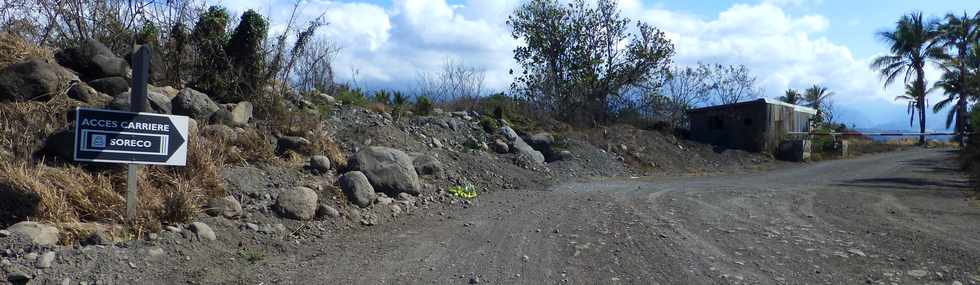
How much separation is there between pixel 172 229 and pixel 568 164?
39.6 ft

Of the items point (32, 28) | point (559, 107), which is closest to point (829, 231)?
point (32, 28)

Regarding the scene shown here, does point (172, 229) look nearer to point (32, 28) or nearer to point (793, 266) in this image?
point (793, 266)

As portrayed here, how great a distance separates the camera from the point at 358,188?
356 inches

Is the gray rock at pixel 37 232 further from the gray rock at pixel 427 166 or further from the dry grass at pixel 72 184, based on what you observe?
the gray rock at pixel 427 166

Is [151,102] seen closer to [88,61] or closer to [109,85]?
[109,85]

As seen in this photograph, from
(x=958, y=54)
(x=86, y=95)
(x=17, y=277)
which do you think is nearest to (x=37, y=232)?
(x=17, y=277)

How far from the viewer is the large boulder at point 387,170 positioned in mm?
9866

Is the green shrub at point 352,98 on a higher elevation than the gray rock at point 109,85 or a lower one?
higher

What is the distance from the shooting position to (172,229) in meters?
6.34

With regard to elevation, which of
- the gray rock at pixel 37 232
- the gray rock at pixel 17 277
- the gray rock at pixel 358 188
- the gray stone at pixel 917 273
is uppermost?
the gray rock at pixel 358 188

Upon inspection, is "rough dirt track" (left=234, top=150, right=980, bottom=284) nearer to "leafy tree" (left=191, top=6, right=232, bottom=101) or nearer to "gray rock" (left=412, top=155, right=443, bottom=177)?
"gray rock" (left=412, top=155, right=443, bottom=177)

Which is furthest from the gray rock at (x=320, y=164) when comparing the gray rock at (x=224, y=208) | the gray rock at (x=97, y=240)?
the gray rock at (x=97, y=240)

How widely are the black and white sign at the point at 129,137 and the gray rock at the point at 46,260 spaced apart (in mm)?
1065

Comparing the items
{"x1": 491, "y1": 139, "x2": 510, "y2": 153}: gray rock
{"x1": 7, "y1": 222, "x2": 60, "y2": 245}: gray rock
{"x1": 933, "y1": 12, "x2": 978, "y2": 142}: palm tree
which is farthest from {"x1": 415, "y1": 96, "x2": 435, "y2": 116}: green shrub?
{"x1": 933, "y1": 12, "x2": 978, "y2": 142}: palm tree
